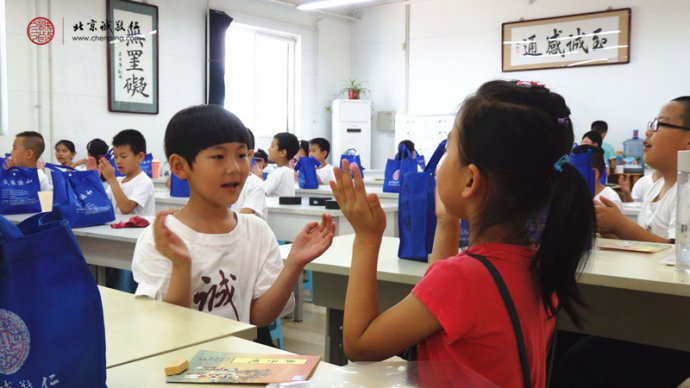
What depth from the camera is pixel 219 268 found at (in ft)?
4.91

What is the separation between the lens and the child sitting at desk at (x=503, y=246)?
89cm

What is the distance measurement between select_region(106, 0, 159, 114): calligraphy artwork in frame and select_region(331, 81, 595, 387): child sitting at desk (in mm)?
7286

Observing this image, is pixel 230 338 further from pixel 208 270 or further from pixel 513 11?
pixel 513 11

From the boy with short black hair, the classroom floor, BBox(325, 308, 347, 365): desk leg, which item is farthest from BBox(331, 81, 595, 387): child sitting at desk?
the boy with short black hair

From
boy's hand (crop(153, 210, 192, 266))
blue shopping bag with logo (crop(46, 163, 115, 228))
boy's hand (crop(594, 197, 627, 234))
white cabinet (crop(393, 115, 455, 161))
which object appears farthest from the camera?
white cabinet (crop(393, 115, 455, 161))

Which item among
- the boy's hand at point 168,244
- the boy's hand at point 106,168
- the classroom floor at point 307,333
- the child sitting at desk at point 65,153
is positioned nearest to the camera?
the boy's hand at point 168,244

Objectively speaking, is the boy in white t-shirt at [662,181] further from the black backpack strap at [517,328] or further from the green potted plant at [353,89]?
the green potted plant at [353,89]

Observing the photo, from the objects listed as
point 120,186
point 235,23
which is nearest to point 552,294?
point 120,186

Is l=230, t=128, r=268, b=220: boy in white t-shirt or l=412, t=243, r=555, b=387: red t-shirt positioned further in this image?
l=230, t=128, r=268, b=220: boy in white t-shirt

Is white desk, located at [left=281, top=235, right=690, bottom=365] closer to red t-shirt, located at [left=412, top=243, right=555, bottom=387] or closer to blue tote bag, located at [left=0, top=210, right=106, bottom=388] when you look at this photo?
red t-shirt, located at [left=412, top=243, right=555, bottom=387]

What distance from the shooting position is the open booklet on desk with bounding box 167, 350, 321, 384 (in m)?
0.86

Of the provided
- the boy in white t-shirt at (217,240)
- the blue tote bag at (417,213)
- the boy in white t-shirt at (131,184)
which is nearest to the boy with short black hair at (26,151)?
the boy in white t-shirt at (131,184)

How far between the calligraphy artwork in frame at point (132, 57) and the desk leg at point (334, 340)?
20.9 ft

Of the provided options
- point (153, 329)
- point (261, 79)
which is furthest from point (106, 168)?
point (261, 79)
